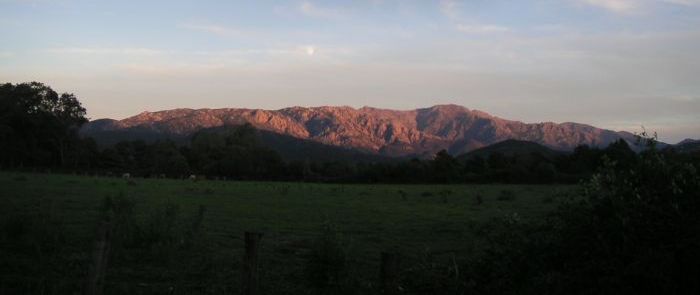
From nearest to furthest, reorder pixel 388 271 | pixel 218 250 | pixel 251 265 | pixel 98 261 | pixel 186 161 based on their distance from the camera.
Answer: pixel 98 261, pixel 251 265, pixel 388 271, pixel 218 250, pixel 186 161

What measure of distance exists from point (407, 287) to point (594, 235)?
109 inches

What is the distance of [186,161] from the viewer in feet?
335

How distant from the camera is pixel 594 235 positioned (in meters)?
7.49

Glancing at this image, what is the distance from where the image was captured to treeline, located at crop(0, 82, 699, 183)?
8338 cm

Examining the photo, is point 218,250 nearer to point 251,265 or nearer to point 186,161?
point 251,265

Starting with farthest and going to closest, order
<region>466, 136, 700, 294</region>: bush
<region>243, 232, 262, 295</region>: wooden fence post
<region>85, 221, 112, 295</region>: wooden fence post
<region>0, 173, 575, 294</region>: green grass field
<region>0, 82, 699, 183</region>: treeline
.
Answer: <region>0, 82, 699, 183</region>: treeline → <region>0, 173, 575, 294</region>: green grass field → <region>243, 232, 262, 295</region>: wooden fence post → <region>85, 221, 112, 295</region>: wooden fence post → <region>466, 136, 700, 294</region>: bush

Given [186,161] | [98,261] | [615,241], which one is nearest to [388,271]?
[615,241]

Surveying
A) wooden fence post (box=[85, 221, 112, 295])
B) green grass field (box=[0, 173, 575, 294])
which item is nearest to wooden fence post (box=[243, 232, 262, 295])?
wooden fence post (box=[85, 221, 112, 295])

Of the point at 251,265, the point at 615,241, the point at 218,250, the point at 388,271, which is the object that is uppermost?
the point at 615,241

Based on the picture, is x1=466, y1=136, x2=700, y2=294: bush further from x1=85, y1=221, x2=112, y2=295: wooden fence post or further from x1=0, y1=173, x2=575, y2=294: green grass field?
x1=85, y1=221, x2=112, y2=295: wooden fence post

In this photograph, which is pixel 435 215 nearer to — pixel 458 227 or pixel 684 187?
pixel 458 227

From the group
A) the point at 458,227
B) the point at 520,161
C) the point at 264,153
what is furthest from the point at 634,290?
the point at 264,153

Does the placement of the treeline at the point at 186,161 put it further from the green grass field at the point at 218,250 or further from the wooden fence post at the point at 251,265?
the wooden fence post at the point at 251,265

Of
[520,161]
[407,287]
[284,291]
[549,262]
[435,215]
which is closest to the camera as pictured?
[549,262]
